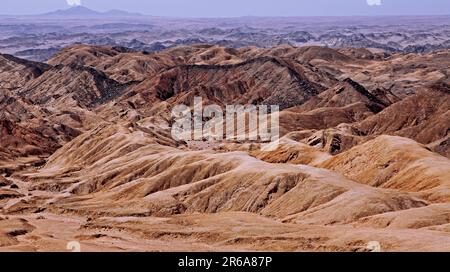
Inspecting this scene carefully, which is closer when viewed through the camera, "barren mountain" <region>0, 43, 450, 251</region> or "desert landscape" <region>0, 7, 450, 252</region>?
"desert landscape" <region>0, 7, 450, 252</region>

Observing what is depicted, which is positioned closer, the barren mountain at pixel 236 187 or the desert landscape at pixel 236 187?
the desert landscape at pixel 236 187

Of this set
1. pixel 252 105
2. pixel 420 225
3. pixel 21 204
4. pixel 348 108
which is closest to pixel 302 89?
pixel 252 105

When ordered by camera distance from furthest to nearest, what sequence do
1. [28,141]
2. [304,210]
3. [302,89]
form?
[302,89], [28,141], [304,210]

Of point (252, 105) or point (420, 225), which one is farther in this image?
point (252, 105)

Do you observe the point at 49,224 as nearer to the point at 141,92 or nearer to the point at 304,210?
the point at 304,210

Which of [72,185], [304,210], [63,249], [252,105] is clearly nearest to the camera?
[63,249]
